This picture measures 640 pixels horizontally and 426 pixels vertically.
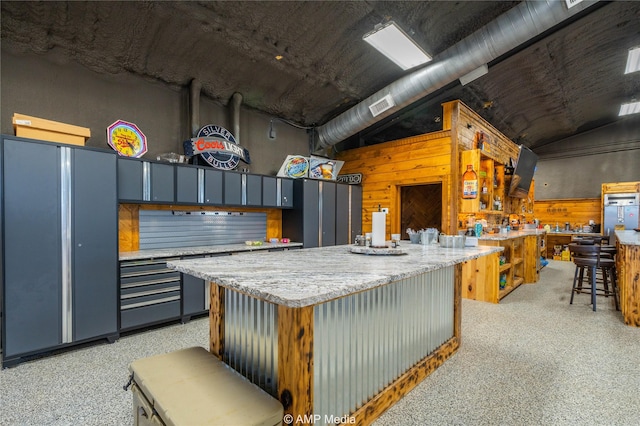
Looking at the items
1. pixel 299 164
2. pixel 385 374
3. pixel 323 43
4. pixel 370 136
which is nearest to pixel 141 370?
pixel 385 374

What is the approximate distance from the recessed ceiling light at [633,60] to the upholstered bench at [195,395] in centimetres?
676

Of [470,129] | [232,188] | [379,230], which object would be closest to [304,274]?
[379,230]

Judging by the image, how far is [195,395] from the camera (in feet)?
4.21

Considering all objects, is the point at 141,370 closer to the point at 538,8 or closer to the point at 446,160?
the point at 538,8

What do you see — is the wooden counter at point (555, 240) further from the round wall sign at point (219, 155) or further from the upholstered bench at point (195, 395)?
the upholstered bench at point (195, 395)

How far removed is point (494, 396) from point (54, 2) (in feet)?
16.7

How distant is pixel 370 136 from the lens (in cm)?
718

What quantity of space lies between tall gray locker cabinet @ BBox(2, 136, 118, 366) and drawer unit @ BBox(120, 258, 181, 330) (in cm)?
11

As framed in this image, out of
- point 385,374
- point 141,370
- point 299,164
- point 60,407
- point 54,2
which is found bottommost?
point 60,407

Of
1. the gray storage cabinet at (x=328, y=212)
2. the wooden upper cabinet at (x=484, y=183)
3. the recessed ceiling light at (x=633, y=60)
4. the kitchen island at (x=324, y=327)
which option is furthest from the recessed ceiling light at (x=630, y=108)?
the kitchen island at (x=324, y=327)

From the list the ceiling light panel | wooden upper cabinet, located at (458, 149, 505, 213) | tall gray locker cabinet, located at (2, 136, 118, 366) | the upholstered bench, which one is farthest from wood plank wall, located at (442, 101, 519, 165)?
the upholstered bench

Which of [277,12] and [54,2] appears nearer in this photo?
[54,2]

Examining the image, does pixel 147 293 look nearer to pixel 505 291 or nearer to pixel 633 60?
pixel 505 291

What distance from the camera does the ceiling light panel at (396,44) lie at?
136 inches
